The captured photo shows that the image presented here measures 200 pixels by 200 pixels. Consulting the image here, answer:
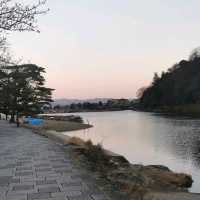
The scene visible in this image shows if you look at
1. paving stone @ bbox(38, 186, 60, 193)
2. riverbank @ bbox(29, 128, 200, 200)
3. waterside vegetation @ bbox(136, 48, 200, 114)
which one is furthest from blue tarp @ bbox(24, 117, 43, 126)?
waterside vegetation @ bbox(136, 48, 200, 114)

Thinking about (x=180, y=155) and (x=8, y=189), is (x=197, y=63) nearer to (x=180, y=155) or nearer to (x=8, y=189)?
(x=180, y=155)

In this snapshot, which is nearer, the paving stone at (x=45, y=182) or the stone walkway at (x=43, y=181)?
the stone walkway at (x=43, y=181)

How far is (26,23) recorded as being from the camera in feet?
20.2

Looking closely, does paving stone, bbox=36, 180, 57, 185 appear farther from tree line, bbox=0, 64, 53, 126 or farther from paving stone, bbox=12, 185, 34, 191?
tree line, bbox=0, 64, 53, 126

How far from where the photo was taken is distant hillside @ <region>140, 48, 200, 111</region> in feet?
349

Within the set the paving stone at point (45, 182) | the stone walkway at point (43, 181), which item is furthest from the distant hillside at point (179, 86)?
the paving stone at point (45, 182)

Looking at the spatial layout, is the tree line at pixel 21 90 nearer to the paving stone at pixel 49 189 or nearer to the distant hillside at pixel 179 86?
the paving stone at pixel 49 189

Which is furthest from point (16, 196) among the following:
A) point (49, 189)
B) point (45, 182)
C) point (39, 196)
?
point (45, 182)

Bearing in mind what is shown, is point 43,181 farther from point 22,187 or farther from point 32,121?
point 32,121

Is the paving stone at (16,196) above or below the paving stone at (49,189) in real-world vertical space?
below

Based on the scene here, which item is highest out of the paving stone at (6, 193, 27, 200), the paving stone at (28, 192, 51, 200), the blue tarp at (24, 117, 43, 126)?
the paving stone at (28, 192, 51, 200)

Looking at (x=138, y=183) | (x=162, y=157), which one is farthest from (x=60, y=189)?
(x=162, y=157)

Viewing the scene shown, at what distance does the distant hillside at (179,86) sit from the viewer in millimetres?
106250

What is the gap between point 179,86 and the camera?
112 meters
